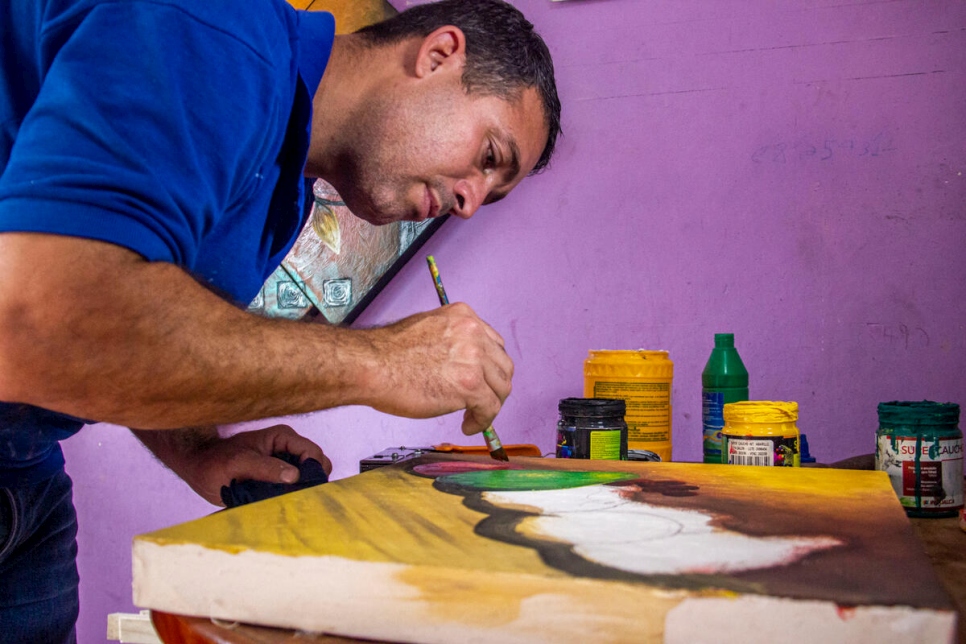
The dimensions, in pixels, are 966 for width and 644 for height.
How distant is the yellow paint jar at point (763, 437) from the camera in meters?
1.02

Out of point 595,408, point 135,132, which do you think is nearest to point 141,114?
point 135,132

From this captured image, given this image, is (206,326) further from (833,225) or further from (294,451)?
(833,225)

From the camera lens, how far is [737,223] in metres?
1.62

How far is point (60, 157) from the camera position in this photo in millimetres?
591

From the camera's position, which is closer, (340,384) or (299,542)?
(299,542)

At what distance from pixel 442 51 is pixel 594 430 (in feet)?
1.93

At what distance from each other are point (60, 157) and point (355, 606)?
0.40m

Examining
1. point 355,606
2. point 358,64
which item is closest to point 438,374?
point 355,606

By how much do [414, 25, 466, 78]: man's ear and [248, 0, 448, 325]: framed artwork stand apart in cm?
62

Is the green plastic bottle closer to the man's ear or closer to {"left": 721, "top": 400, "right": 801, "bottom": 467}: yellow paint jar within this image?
{"left": 721, "top": 400, "right": 801, "bottom": 467}: yellow paint jar

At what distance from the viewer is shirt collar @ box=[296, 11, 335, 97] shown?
905 millimetres

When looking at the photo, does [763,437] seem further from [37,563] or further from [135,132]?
[37,563]

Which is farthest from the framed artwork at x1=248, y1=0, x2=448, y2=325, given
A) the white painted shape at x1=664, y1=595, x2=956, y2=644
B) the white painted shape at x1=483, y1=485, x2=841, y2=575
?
the white painted shape at x1=664, y1=595, x2=956, y2=644

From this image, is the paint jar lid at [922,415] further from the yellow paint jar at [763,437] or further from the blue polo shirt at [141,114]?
the blue polo shirt at [141,114]
